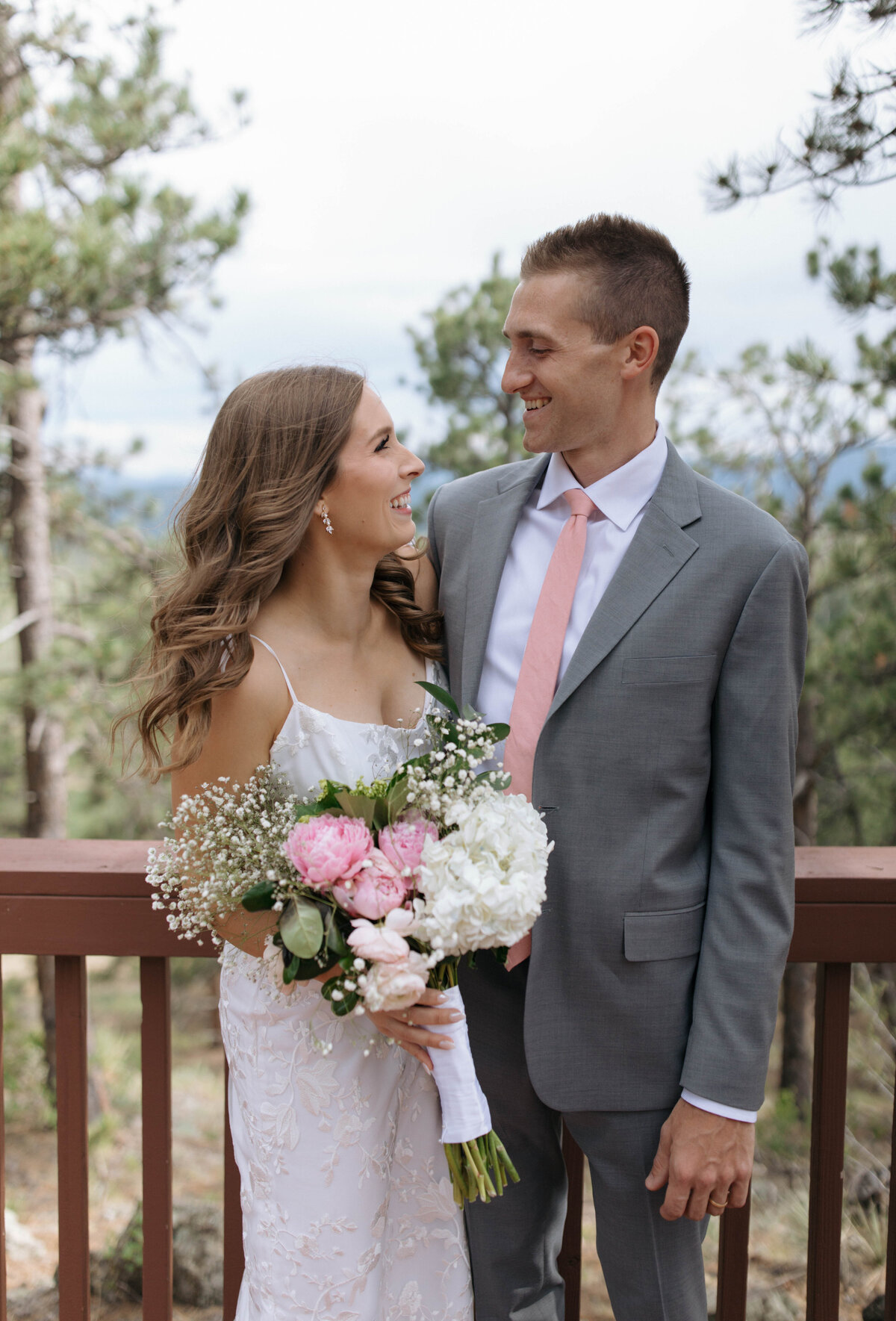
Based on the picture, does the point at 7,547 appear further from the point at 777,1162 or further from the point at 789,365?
the point at 777,1162

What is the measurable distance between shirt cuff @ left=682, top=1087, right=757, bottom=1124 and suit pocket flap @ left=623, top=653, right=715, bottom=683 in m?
0.74

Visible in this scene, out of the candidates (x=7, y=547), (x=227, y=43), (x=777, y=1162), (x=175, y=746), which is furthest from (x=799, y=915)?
(x=227, y=43)

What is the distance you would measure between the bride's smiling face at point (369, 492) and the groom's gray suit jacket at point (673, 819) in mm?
490

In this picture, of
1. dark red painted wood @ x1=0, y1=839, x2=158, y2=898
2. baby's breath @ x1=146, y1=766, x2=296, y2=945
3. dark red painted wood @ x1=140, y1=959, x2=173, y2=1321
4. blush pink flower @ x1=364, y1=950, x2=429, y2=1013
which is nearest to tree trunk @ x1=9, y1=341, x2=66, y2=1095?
dark red painted wood @ x1=0, y1=839, x2=158, y2=898

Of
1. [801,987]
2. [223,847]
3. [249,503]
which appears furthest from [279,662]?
[801,987]

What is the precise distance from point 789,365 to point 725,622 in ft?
16.3

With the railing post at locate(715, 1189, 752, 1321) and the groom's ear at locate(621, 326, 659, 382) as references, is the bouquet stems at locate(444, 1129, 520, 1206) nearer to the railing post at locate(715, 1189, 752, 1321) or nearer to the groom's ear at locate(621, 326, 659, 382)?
the railing post at locate(715, 1189, 752, 1321)

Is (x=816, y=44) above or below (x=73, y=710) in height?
above

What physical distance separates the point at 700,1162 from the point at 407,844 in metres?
0.82

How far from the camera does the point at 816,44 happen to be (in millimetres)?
3018

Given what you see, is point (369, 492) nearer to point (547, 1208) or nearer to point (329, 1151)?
Result: point (329, 1151)

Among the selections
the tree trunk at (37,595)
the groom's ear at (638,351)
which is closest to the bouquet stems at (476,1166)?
the groom's ear at (638,351)

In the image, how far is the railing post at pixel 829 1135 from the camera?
225 centimetres

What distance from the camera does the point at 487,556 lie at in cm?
219
